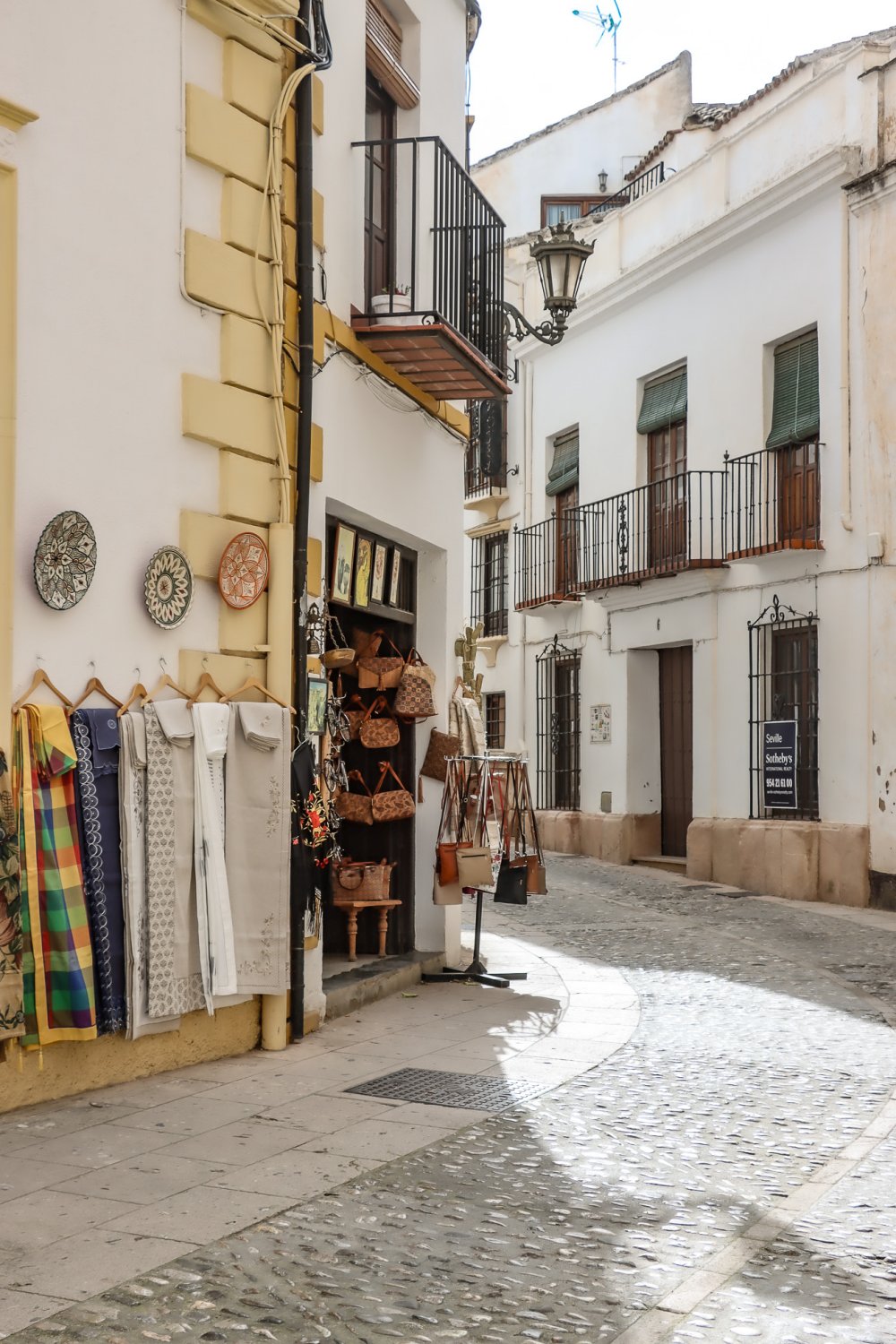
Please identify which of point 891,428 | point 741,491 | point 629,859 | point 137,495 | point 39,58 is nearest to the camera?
point 39,58

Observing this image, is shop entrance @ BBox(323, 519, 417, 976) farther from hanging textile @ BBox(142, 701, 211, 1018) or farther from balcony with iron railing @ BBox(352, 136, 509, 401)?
hanging textile @ BBox(142, 701, 211, 1018)

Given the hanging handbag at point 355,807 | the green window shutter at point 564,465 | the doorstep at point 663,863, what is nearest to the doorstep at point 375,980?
the hanging handbag at point 355,807

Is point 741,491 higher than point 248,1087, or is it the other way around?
point 741,491

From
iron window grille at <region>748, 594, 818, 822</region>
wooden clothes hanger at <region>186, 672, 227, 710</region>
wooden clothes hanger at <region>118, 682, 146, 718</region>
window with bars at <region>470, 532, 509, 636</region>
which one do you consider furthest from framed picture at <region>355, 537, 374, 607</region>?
window with bars at <region>470, 532, 509, 636</region>

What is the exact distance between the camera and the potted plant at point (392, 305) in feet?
28.6

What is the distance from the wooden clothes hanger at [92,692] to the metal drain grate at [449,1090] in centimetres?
198

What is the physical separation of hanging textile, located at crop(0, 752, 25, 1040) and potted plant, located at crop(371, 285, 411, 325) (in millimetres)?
4048

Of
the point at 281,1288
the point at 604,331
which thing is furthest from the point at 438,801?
the point at 604,331

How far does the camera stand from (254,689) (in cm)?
727

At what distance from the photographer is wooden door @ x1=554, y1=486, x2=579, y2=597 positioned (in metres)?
20.3

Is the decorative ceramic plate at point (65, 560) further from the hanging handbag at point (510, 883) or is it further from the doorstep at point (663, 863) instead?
the doorstep at point (663, 863)

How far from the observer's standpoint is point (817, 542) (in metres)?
15.0

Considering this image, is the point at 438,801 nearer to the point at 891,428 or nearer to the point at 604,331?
the point at 891,428

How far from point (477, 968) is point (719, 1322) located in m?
5.80
